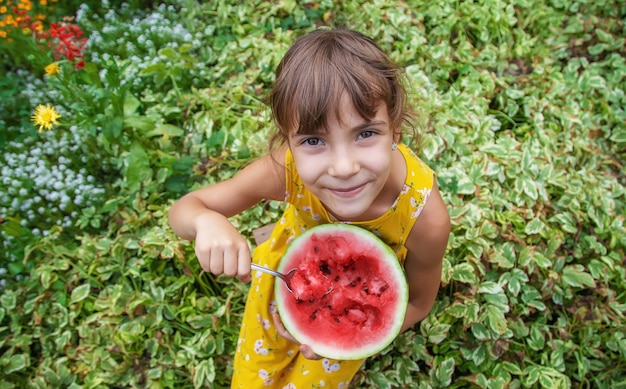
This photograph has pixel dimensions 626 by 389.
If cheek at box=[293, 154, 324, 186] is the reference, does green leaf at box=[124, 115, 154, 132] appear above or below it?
below

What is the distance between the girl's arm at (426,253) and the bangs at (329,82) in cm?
36

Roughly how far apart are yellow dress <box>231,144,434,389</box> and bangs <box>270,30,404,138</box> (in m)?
0.33

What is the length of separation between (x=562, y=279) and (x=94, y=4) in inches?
138

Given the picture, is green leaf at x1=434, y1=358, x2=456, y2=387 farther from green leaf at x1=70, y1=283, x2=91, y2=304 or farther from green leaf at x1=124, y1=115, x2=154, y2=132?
green leaf at x1=124, y1=115, x2=154, y2=132

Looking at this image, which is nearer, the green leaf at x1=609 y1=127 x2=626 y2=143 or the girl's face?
the girl's face

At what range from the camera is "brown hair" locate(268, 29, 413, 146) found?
1341 millimetres

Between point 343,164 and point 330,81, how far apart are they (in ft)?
0.74

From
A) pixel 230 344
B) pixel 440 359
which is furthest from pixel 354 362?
pixel 230 344

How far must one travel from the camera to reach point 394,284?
161 centimetres

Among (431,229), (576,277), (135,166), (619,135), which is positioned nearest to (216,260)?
(431,229)

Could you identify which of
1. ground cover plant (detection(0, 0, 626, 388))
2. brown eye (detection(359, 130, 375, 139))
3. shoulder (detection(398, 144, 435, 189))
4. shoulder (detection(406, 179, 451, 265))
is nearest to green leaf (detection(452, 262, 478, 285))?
ground cover plant (detection(0, 0, 626, 388))

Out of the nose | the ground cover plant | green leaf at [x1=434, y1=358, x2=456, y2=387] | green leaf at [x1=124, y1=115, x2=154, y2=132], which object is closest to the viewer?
the nose

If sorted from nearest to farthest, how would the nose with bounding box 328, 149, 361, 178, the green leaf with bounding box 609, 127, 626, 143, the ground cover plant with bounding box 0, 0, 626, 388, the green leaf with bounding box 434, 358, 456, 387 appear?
the nose with bounding box 328, 149, 361, 178
the green leaf with bounding box 434, 358, 456, 387
the ground cover plant with bounding box 0, 0, 626, 388
the green leaf with bounding box 609, 127, 626, 143

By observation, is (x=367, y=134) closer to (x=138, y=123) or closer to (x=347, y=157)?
(x=347, y=157)
